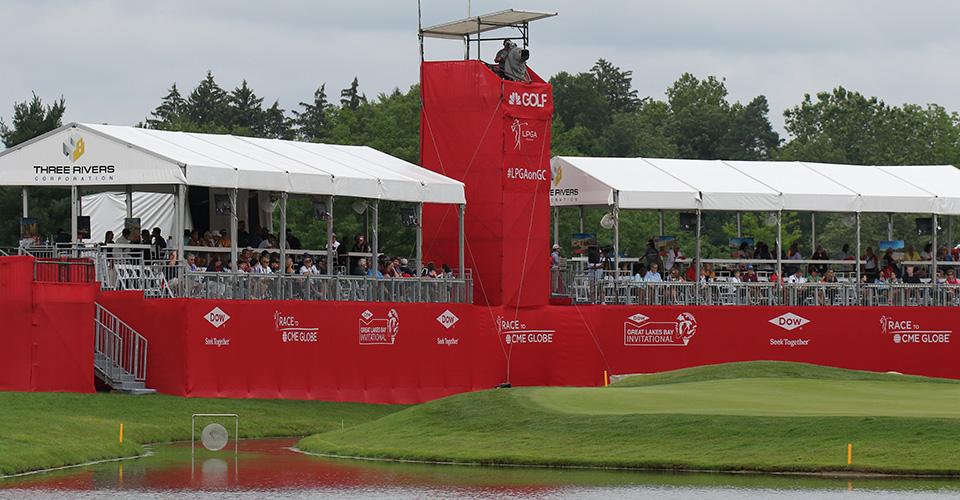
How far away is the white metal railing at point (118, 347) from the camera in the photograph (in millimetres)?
45906

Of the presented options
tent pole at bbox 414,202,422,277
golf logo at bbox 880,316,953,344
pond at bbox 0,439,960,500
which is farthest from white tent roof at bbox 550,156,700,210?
pond at bbox 0,439,960,500

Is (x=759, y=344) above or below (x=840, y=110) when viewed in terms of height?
below

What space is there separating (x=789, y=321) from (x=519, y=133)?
9689 millimetres

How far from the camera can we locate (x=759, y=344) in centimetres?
5741

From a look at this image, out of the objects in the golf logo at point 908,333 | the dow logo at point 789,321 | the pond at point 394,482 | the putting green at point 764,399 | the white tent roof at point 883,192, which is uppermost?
the white tent roof at point 883,192

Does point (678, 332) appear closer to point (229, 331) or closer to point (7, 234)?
point (229, 331)

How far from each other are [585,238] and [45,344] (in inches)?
809

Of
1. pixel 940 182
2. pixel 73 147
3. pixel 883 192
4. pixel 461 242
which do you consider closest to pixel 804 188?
pixel 883 192

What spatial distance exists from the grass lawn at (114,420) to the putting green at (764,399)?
5858 mm

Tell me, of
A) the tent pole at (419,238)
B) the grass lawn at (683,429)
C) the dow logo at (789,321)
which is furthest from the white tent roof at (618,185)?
the grass lawn at (683,429)

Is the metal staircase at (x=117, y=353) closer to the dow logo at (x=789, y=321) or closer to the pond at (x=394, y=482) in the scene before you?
the pond at (x=394, y=482)

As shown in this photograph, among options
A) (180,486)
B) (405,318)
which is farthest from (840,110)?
(180,486)

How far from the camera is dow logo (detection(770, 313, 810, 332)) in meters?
57.7

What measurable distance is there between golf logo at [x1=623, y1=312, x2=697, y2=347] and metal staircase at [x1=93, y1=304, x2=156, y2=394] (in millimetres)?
15386
